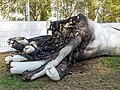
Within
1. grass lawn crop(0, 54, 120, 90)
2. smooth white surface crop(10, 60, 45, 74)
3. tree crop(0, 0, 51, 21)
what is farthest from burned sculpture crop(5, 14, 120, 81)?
tree crop(0, 0, 51, 21)

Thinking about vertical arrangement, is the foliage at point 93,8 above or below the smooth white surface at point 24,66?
above

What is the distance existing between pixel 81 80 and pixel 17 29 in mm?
4460

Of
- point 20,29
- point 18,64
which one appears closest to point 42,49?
point 18,64

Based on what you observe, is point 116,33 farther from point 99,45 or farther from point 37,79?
point 37,79

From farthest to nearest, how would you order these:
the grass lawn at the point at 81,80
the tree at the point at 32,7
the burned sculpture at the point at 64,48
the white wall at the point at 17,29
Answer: the tree at the point at 32,7
the white wall at the point at 17,29
the burned sculpture at the point at 64,48
the grass lawn at the point at 81,80

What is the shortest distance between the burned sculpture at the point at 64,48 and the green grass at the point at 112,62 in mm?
142

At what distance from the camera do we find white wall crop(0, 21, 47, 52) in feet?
25.8

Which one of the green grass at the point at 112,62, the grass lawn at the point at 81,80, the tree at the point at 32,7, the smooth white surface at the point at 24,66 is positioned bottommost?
the grass lawn at the point at 81,80

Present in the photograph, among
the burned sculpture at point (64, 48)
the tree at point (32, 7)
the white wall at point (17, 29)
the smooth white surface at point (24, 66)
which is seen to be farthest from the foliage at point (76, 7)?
the smooth white surface at point (24, 66)

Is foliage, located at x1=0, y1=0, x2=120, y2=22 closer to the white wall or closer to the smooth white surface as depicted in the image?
the white wall

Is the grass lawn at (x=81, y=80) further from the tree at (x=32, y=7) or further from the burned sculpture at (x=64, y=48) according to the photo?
the tree at (x=32, y=7)

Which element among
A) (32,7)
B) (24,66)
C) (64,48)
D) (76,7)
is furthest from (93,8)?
(24,66)

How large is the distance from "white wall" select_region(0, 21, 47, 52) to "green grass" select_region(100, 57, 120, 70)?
379 centimetres

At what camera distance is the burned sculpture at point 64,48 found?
4188mm
